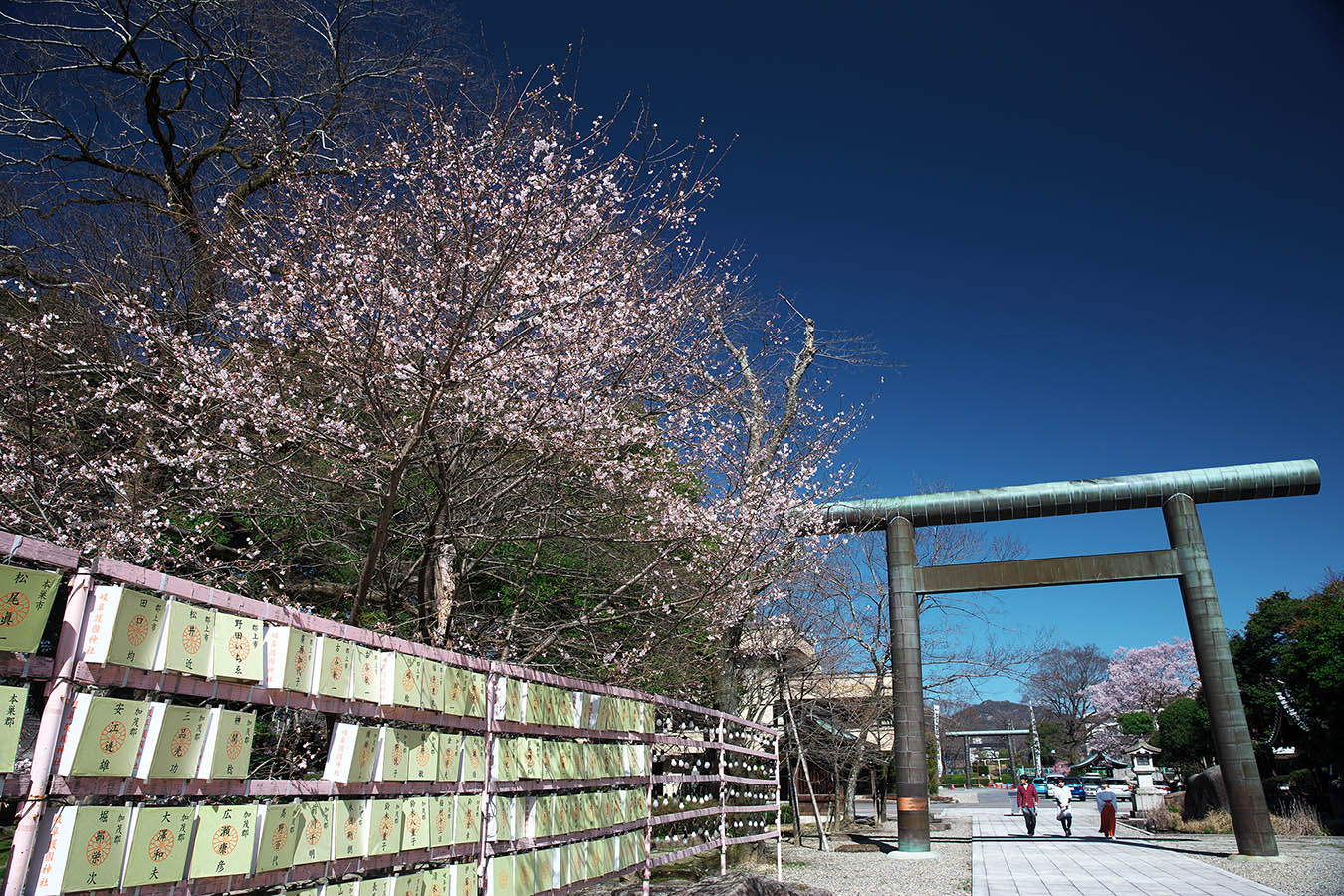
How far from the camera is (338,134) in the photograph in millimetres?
9625

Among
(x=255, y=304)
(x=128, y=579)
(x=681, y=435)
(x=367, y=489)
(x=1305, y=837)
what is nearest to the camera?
(x=128, y=579)

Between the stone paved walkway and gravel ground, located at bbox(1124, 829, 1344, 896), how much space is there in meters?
0.29

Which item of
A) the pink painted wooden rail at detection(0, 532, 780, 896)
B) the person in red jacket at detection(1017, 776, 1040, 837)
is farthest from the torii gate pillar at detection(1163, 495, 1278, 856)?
the pink painted wooden rail at detection(0, 532, 780, 896)

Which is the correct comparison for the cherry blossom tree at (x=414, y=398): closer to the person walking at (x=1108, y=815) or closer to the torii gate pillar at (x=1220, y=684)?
the torii gate pillar at (x=1220, y=684)

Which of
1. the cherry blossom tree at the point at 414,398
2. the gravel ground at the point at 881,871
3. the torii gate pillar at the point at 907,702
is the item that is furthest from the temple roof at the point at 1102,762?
the cherry blossom tree at the point at 414,398

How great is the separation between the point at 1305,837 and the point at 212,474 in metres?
18.2

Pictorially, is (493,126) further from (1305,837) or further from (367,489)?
(1305,837)

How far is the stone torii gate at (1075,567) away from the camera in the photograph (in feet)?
Answer: 37.9

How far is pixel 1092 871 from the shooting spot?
33.5 feet

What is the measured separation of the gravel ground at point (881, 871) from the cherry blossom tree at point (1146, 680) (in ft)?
124

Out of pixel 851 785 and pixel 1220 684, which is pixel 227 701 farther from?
pixel 851 785

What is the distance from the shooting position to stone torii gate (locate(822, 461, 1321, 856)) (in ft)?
37.9

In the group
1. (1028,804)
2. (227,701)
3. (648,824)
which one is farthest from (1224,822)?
(227,701)

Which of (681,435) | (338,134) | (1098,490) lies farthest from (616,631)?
(1098,490)
